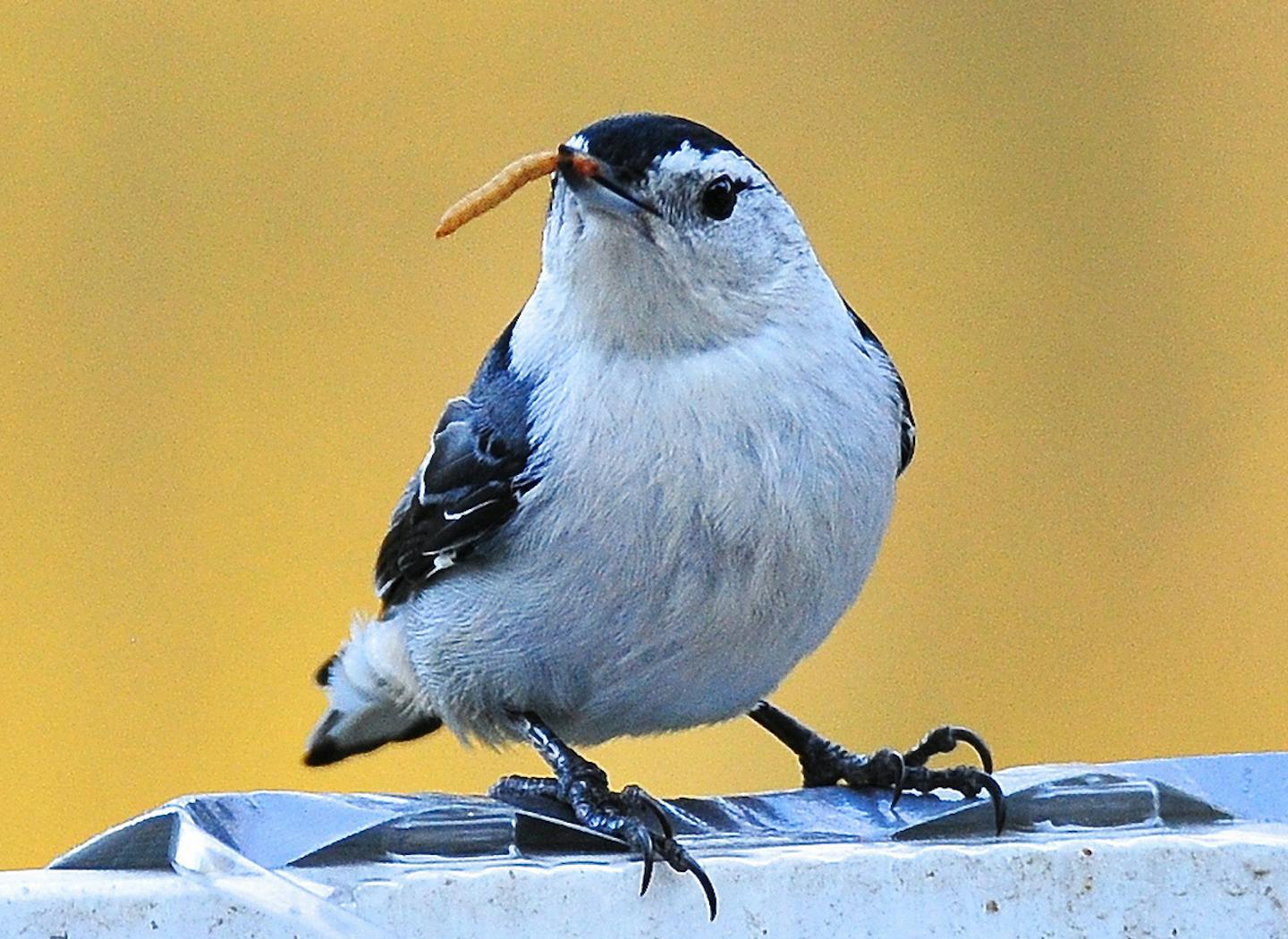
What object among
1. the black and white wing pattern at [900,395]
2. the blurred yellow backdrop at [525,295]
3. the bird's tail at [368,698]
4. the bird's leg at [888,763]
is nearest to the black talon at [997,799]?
the bird's leg at [888,763]

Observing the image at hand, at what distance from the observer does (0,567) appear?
286 cm

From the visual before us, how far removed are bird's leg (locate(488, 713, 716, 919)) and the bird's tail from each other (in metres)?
0.20

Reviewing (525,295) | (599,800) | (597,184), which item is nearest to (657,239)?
(597,184)

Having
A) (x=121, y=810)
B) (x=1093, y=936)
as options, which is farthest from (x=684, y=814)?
(x=121, y=810)

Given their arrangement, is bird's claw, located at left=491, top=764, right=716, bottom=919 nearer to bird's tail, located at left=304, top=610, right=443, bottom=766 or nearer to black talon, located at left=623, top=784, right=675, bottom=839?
black talon, located at left=623, top=784, right=675, bottom=839

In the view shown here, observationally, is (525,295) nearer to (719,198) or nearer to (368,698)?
(368,698)

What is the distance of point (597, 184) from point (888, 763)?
516 mm

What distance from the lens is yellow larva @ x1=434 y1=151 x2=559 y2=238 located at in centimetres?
152

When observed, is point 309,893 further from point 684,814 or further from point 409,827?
point 684,814

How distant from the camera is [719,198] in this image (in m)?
1.70

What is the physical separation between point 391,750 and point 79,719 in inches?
15.0

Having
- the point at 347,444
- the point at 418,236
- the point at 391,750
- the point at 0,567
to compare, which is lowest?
the point at 391,750

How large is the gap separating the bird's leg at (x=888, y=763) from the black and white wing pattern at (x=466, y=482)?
1.06 feet

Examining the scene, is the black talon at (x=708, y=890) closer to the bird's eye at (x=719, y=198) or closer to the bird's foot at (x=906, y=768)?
the bird's foot at (x=906, y=768)
